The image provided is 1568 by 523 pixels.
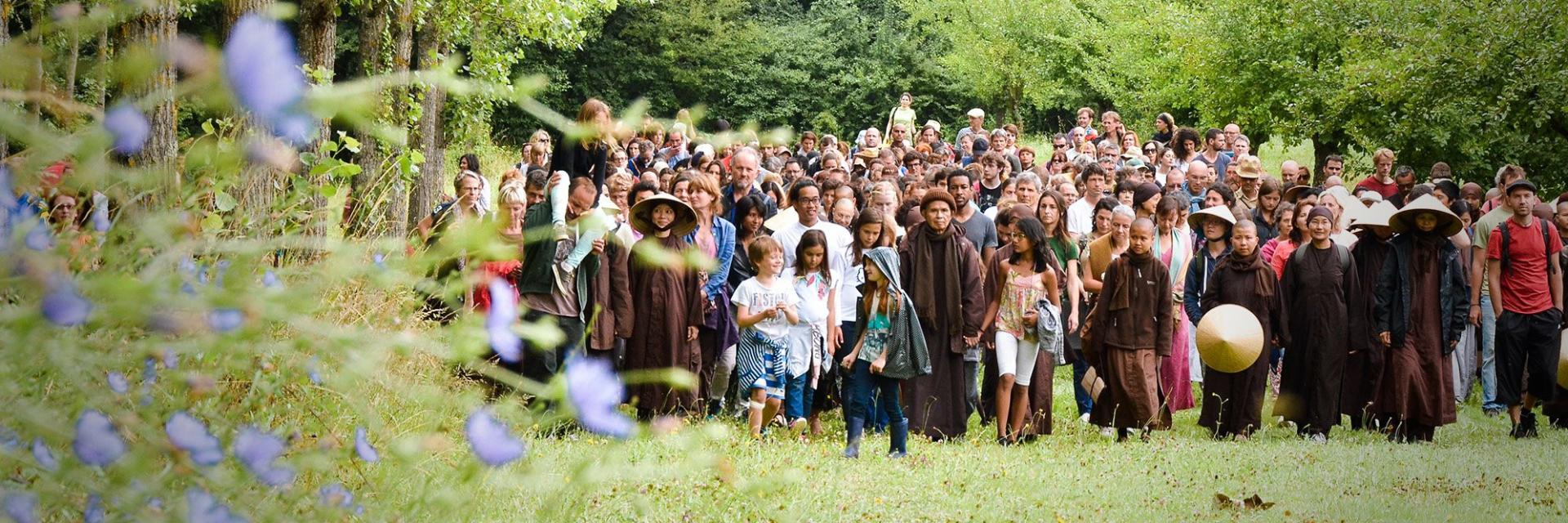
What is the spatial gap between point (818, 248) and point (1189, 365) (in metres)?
3.42

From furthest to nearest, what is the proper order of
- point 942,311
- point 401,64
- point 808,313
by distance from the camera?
1. point 401,64
2. point 942,311
3. point 808,313

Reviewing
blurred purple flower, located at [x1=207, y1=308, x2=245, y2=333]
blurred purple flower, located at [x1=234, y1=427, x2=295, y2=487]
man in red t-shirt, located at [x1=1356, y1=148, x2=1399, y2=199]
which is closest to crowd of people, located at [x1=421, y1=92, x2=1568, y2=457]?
man in red t-shirt, located at [x1=1356, y1=148, x2=1399, y2=199]

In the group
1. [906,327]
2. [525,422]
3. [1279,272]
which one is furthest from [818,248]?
[525,422]

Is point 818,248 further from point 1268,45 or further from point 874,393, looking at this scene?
point 1268,45

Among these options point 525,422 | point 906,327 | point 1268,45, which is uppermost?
point 1268,45

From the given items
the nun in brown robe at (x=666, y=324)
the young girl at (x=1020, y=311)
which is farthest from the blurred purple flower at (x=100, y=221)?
the young girl at (x=1020, y=311)

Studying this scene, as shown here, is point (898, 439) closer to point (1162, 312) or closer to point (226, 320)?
point (1162, 312)

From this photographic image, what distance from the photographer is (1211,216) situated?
11656 mm

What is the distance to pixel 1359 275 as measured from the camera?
1116 cm

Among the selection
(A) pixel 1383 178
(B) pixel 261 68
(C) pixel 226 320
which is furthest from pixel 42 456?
(A) pixel 1383 178

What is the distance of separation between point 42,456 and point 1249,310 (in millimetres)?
10108

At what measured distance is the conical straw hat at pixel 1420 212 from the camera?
10836 mm

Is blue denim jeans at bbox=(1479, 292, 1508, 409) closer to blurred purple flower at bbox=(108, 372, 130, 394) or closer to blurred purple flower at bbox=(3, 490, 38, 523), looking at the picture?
blurred purple flower at bbox=(108, 372, 130, 394)

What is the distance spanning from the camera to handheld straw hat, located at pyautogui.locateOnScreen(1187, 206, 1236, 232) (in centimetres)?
1160
